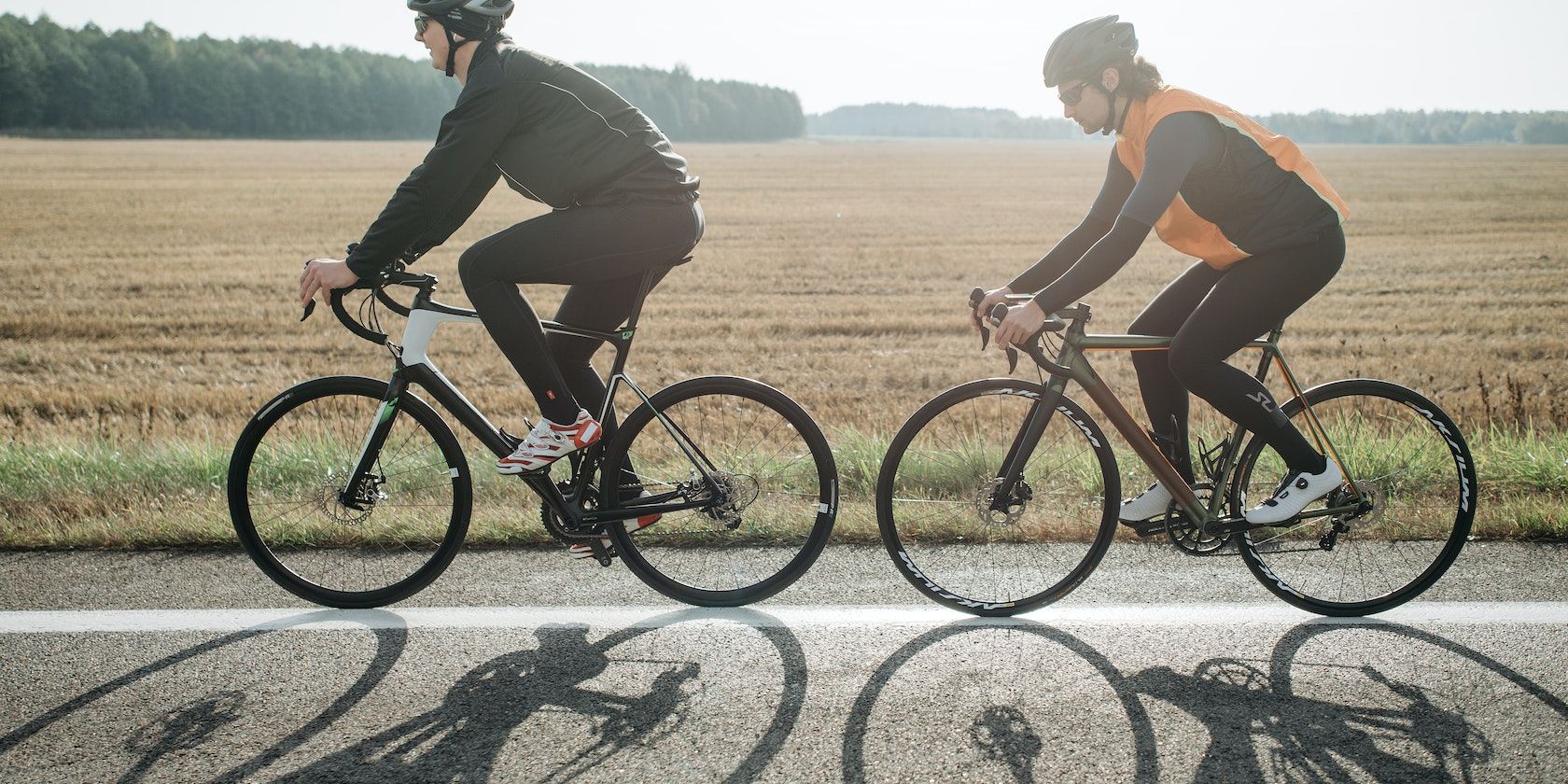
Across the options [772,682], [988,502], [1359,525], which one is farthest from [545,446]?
[1359,525]

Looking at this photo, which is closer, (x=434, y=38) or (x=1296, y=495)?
(x=434, y=38)

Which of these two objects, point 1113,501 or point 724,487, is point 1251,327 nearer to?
point 1113,501

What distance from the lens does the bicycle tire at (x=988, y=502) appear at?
12.6 ft

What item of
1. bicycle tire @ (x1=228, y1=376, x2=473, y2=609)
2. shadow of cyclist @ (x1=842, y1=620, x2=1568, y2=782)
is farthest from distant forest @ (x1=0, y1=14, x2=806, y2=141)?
shadow of cyclist @ (x1=842, y1=620, x2=1568, y2=782)

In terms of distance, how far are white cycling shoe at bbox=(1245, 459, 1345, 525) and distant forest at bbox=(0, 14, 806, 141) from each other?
249 ft

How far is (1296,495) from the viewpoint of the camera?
12.5 feet

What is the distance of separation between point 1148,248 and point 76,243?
2121 centimetres

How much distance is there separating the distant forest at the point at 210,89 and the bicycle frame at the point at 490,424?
75.0 meters

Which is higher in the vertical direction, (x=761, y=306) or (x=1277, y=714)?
(x=1277, y=714)

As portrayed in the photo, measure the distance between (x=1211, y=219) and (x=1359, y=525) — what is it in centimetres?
123

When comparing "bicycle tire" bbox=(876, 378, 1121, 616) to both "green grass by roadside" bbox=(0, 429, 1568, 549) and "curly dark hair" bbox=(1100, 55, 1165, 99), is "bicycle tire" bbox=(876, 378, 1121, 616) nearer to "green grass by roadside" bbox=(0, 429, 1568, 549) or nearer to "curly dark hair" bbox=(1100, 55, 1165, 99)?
"green grass by roadside" bbox=(0, 429, 1568, 549)

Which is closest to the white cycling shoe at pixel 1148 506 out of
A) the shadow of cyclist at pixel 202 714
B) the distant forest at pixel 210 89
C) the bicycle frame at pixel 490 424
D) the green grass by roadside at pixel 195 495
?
the green grass by roadside at pixel 195 495

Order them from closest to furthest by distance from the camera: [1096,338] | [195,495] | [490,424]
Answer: [1096,338] < [490,424] < [195,495]

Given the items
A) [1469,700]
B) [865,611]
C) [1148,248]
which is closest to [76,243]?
[1148,248]
